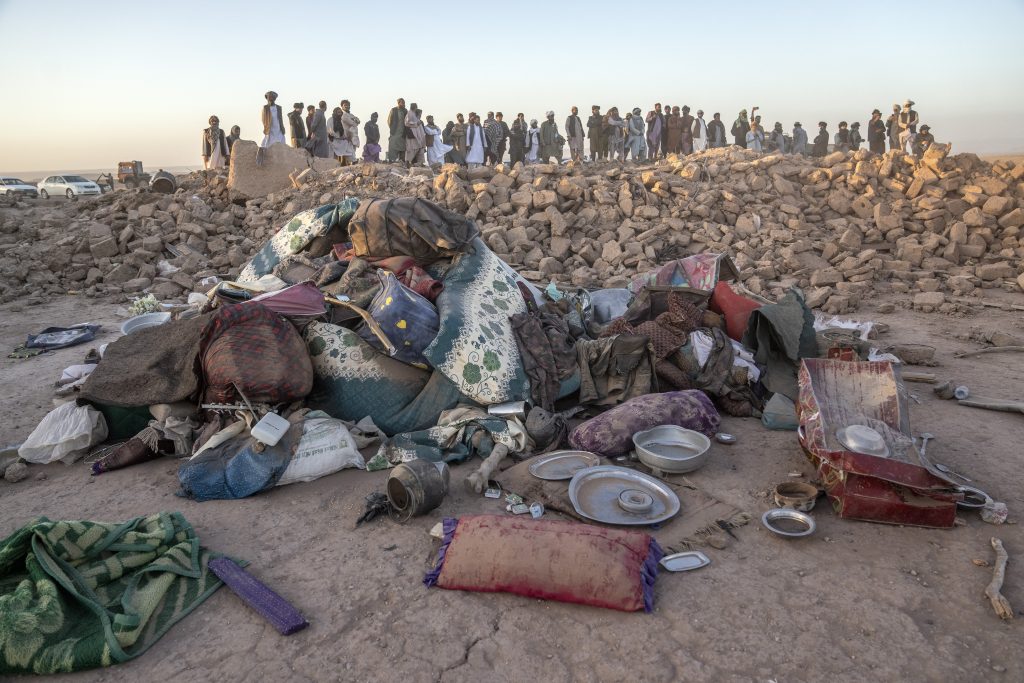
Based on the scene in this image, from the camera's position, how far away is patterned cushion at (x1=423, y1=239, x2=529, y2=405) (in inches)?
166

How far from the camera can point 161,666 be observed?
7.56ft

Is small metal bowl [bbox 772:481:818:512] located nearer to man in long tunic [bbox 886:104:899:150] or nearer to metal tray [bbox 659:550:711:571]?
metal tray [bbox 659:550:711:571]

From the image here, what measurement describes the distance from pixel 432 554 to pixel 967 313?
7.06 m

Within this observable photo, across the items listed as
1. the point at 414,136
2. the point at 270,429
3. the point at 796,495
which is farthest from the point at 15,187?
the point at 796,495

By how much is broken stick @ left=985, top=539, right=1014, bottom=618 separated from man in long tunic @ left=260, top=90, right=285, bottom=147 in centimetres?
1305

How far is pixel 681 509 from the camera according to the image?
325 centimetres

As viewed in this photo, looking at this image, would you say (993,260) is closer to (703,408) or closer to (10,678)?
(703,408)

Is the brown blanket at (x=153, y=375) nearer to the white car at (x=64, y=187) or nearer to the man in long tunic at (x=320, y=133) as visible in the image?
the man in long tunic at (x=320, y=133)

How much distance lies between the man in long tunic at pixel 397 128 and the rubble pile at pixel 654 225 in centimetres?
196

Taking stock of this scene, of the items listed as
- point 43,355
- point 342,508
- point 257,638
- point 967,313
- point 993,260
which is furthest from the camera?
point 993,260

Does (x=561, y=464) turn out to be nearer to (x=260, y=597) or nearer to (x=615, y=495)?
(x=615, y=495)

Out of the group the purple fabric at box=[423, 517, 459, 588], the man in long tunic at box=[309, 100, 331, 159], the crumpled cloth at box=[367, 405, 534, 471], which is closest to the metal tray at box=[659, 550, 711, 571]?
the purple fabric at box=[423, 517, 459, 588]

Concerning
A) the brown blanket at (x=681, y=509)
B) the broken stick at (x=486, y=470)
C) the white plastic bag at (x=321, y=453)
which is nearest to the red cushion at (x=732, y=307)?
the brown blanket at (x=681, y=509)

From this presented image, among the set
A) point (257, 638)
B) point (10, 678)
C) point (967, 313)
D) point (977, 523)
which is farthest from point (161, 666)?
point (967, 313)
